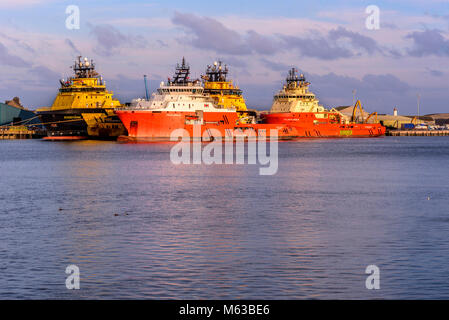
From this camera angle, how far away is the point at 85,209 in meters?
34.1

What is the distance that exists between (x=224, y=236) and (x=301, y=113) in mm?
96106

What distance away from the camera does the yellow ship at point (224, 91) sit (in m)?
118

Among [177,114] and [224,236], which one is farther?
[177,114]

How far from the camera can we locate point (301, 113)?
4749 inches

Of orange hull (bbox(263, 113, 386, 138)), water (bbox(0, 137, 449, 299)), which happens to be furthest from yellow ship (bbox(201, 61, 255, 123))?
water (bbox(0, 137, 449, 299))

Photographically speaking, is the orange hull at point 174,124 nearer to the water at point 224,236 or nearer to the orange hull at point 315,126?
the orange hull at point 315,126

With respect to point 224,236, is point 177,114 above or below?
above

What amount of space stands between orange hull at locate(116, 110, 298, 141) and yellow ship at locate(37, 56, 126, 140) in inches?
215

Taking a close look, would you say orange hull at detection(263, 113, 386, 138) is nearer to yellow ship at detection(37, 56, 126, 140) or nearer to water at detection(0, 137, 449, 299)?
yellow ship at detection(37, 56, 126, 140)

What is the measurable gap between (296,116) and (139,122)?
33919 mm

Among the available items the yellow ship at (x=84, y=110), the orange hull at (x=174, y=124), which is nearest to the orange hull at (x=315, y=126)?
the orange hull at (x=174, y=124)

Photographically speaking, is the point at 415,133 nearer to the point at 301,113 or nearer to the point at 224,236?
the point at 301,113

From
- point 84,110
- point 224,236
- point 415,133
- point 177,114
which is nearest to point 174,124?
point 177,114
